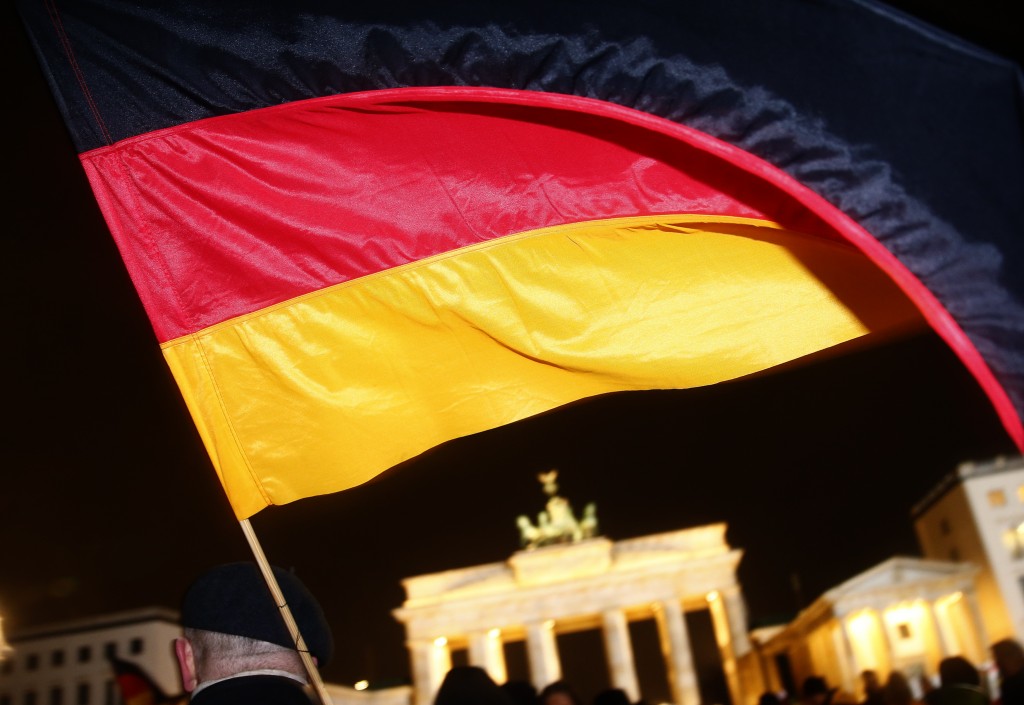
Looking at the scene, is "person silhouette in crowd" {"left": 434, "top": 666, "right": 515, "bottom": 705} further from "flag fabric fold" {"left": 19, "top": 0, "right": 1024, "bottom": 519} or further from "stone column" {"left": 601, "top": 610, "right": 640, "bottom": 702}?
"stone column" {"left": 601, "top": 610, "right": 640, "bottom": 702}

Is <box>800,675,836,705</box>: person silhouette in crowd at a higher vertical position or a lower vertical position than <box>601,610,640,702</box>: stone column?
lower

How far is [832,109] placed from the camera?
258cm

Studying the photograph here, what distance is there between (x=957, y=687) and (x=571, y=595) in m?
39.0

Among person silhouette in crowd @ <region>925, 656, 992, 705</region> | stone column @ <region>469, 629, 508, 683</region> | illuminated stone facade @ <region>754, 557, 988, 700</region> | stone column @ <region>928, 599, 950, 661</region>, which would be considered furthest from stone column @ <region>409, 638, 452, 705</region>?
person silhouette in crowd @ <region>925, 656, 992, 705</region>

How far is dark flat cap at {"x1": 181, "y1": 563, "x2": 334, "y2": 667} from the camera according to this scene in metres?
2.56

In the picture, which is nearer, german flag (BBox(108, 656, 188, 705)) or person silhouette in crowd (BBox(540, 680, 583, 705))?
german flag (BBox(108, 656, 188, 705))

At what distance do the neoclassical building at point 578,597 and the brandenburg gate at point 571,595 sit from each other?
0.05m

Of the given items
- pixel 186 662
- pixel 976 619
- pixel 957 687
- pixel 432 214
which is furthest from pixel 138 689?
pixel 976 619

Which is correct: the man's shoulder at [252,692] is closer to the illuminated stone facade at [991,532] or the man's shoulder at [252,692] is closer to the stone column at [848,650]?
the stone column at [848,650]

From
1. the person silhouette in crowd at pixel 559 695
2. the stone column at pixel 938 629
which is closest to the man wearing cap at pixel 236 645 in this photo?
the person silhouette in crowd at pixel 559 695

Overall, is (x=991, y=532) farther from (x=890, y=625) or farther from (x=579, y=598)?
(x=579, y=598)

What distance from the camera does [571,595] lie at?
143 feet

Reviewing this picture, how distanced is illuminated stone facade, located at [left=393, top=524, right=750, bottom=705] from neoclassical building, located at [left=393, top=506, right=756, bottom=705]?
0.05 m

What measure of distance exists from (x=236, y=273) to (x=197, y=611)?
144 cm
